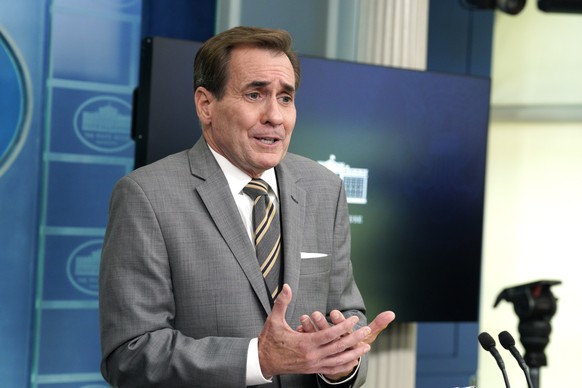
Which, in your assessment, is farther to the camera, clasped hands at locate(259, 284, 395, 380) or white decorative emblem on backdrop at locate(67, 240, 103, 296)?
white decorative emblem on backdrop at locate(67, 240, 103, 296)

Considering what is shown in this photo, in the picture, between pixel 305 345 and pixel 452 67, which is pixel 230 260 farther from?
pixel 452 67

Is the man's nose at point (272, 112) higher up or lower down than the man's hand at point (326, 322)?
higher up

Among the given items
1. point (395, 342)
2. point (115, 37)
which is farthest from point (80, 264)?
point (395, 342)

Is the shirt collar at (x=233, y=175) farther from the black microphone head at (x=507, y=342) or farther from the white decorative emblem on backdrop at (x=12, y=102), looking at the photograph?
the white decorative emblem on backdrop at (x=12, y=102)

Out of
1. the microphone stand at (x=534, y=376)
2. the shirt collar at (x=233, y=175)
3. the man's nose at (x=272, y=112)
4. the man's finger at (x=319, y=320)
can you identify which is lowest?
the microphone stand at (x=534, y=376)

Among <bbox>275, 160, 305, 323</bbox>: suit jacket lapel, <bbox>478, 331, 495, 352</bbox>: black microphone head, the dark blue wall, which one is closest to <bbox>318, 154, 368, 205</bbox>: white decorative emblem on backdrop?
<bbox>275, 160, 305, 323</bbox>: suit jacket lapel

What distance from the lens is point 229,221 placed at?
2.06 m

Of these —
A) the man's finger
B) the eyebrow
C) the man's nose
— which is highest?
the eyebrow

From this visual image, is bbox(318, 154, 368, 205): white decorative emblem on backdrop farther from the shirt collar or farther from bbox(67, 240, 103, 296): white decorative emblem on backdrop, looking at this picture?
the shirt collar

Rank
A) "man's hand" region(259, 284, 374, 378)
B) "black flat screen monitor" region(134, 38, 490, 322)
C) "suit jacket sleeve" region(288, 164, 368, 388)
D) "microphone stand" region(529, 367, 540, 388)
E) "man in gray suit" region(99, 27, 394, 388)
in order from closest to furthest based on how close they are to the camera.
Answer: "man's hand" region(259, 284, 374, 378)
"man in gray suit" region(99, 27, 394, 388)
"suit jacket sleeve" region(288, 164, 368, 388)
"microphone stand" region(529, 367, 540, 388)
"black flat screen monitor" region(134, 38, 490, 322)

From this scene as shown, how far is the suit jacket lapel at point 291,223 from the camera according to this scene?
2092 mm

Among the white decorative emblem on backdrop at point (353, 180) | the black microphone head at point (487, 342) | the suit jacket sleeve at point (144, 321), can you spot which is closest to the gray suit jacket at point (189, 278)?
the suit jacket sleeve at point (144, 321)

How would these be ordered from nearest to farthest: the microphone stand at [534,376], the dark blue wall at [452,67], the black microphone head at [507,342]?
the black microphone head at [507,342]
the microphone stand at [534,376]
the dark blue wall at [452,67]

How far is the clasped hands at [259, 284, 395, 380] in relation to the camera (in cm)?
178
